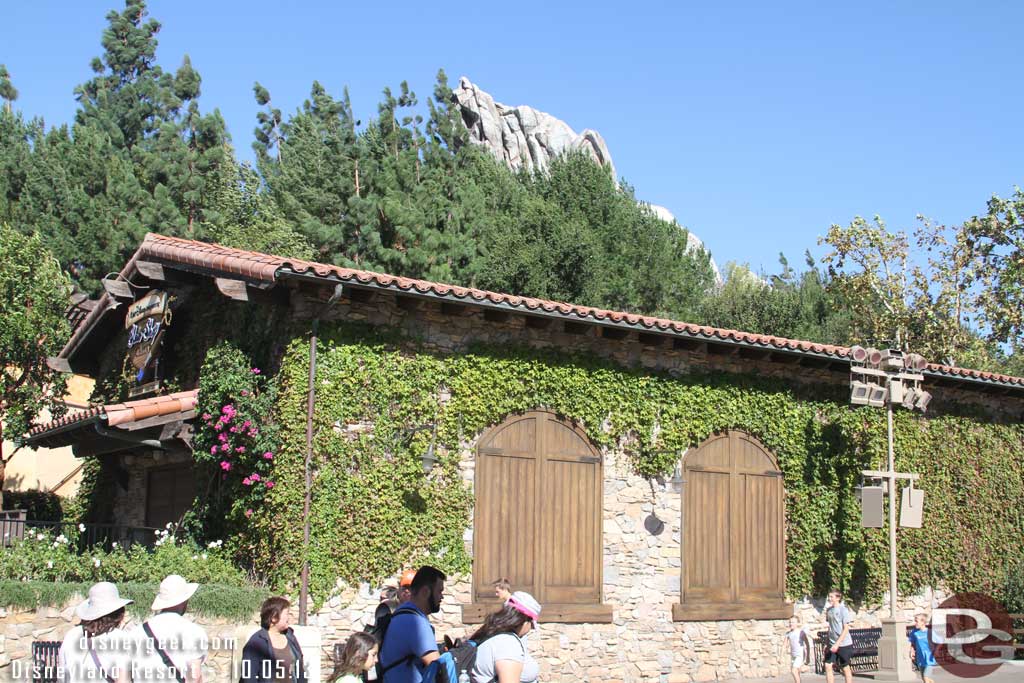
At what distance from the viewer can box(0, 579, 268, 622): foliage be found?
1050 cm

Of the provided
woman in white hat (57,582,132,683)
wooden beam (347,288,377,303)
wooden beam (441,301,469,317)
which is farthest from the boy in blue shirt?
woman in white hat (57,582,132,683)

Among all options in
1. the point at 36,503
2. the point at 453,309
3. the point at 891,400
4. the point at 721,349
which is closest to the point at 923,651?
the point at 891,400

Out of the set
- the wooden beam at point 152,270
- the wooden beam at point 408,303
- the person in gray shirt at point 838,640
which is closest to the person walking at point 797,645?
the person in gray shirt at point 838,640

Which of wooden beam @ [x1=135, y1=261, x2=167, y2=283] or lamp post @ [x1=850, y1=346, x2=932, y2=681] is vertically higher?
wooden beam @ [x1=135, y1=261, x2=167, y2=283]

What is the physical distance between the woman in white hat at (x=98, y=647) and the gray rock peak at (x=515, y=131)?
4990 cm

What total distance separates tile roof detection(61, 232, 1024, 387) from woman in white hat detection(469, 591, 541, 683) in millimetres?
6358

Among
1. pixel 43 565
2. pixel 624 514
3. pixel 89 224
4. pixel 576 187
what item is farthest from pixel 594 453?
pixel 576 187

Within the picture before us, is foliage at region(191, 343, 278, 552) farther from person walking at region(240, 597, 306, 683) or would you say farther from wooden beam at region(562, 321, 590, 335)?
person walking at region(240, 597, 306, 683)

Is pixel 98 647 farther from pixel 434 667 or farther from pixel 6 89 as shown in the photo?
pixel 6 89

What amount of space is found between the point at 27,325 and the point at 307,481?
8190 millimetres

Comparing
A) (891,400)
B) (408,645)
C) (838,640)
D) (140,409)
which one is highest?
(891,400)

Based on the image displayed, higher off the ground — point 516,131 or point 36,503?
point 516,131

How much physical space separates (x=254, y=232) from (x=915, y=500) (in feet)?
57.0

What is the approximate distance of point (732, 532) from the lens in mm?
15508
